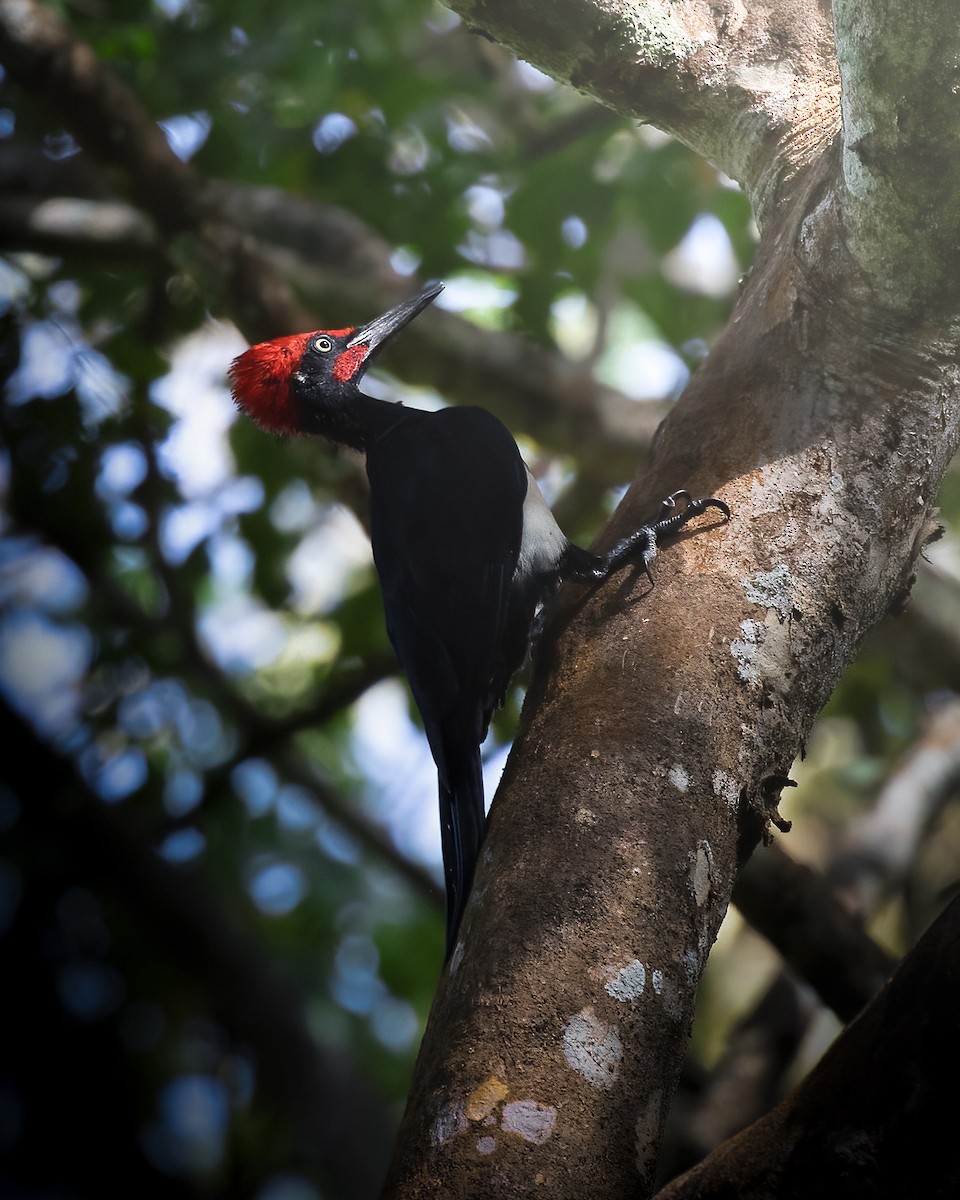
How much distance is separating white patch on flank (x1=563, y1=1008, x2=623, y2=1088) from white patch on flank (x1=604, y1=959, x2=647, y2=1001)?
0.04 metres

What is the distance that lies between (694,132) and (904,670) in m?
2.17

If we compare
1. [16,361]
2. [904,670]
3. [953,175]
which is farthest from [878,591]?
[16,361]

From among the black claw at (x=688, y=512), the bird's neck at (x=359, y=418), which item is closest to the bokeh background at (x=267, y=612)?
the bird's neck at (x=359, y=418)

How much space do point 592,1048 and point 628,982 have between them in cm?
10

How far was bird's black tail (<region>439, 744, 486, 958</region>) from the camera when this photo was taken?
2256 millimetres

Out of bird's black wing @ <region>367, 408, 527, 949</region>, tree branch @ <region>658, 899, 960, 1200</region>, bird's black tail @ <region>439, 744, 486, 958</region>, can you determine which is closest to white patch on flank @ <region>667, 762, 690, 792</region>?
tree branch @ <region>658, 899, 960, 1200</region>

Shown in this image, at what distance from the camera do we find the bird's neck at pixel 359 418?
362 cm

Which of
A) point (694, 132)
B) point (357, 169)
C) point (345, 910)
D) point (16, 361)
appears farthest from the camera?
point (345, 910)

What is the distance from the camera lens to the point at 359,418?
12.0 feet

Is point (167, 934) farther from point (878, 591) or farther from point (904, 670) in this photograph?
point (904, 670)

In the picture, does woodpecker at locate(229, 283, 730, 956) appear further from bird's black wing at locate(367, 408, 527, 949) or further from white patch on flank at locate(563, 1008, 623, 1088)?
white patch on flank at locate(563, 1008, 623, 1088)

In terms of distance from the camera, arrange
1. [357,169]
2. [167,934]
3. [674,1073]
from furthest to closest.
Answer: [357,169] → [167,934] → [674,1073]

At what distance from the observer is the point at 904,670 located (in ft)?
12.9

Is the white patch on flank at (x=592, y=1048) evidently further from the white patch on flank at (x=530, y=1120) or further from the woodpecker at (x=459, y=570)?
the woodpecker at (x=459, y=570)
